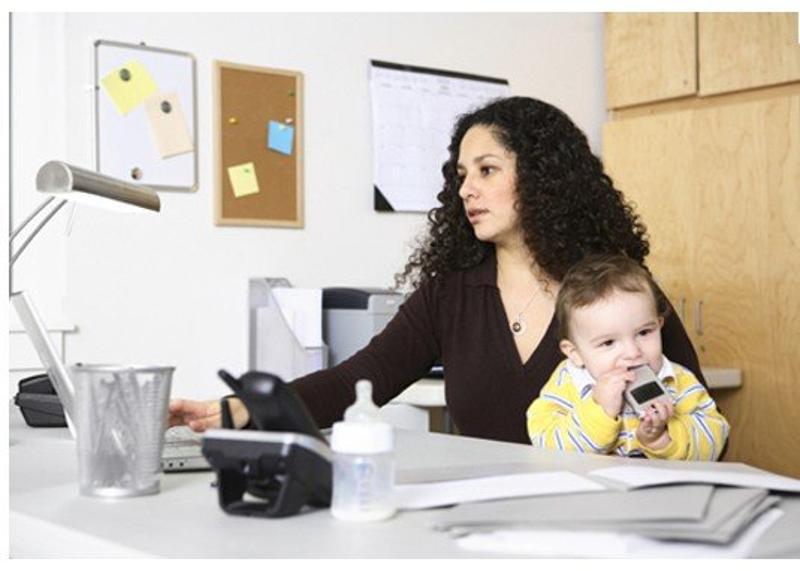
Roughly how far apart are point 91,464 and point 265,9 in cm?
221

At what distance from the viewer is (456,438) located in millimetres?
1525

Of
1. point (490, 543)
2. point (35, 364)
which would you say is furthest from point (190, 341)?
point (490, 543)

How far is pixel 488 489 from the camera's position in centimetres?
104

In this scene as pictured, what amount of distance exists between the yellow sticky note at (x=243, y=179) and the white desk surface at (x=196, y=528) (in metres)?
1.81

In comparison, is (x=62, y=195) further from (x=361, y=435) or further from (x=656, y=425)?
(x=656, y=425)

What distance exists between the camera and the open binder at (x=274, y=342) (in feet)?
9.25

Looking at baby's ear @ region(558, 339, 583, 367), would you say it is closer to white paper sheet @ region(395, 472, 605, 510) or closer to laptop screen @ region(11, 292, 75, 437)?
white paper sheet @ region(395, 472, 605, 510)

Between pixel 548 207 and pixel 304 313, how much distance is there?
911mm

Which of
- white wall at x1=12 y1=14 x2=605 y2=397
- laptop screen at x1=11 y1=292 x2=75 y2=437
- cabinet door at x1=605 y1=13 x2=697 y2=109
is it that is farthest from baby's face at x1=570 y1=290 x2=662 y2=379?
cabinet door at x1=605 y1=13 x2=697 y2=109

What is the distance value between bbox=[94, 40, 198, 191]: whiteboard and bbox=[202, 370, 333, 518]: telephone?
1.89 m

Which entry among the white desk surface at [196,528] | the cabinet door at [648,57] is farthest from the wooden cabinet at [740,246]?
the white desk surface at [196,528]

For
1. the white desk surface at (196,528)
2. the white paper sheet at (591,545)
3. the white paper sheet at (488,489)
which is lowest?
the white desk surface at (196,528)

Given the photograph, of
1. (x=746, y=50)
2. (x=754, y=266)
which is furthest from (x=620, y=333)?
(x=746, y=50)

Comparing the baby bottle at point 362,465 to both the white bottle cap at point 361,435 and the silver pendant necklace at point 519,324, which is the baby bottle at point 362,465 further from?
the silver pendant necklace at point 519,324
